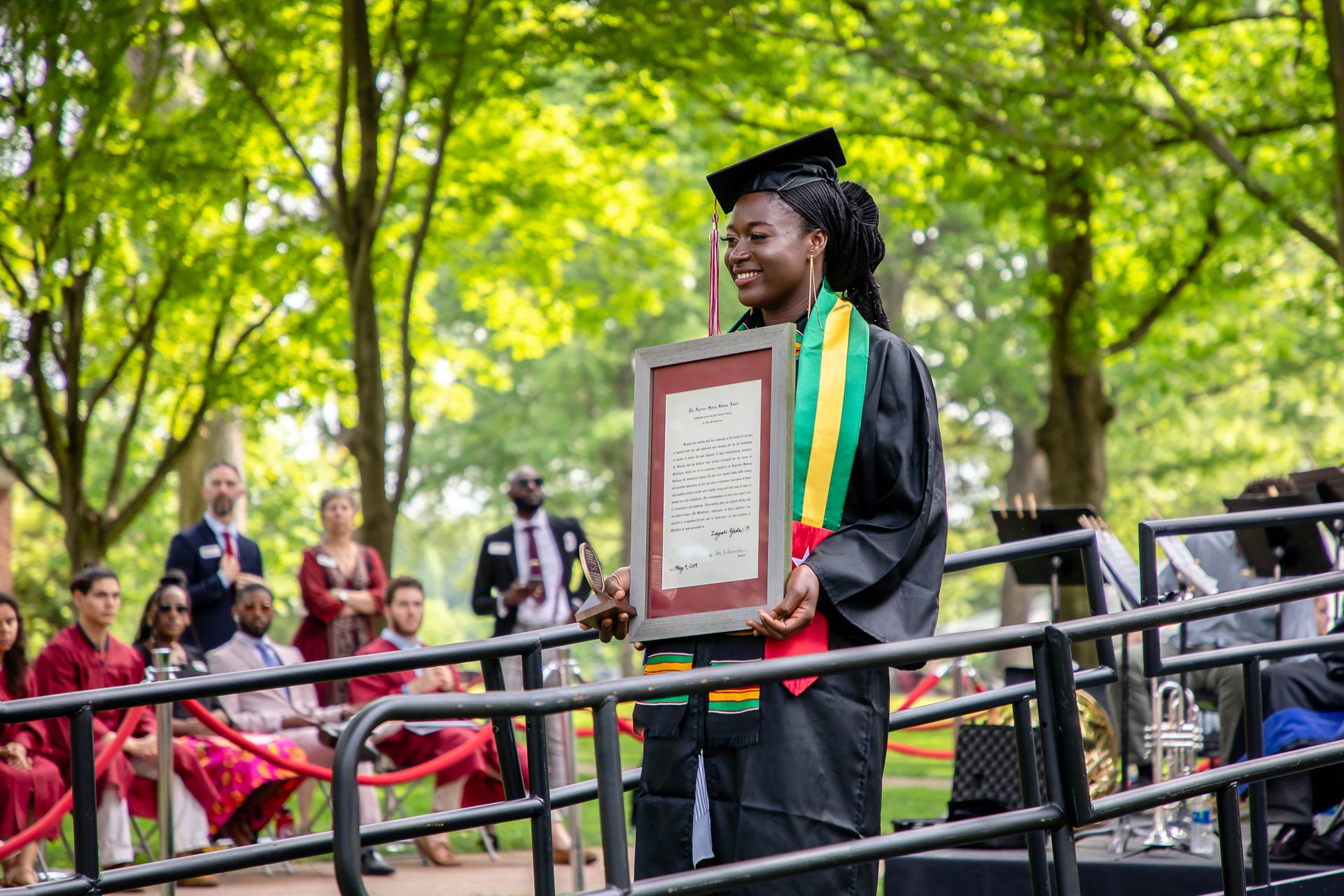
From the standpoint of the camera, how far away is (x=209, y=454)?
16.5m

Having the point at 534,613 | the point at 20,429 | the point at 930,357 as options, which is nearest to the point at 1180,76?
the point at 534,613

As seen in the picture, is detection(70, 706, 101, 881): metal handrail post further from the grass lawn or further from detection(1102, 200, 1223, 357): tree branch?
detection(1102, 200, 1223, 357): tree branch

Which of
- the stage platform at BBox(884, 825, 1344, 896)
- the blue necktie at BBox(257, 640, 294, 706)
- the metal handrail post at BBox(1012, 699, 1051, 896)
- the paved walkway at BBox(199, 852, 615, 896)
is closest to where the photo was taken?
the metal handrail post at BBox(1012, 699, 1051, 896)

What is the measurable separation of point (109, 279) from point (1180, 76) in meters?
9.48

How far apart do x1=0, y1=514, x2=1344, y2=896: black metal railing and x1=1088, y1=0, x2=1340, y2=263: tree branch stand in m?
6.58

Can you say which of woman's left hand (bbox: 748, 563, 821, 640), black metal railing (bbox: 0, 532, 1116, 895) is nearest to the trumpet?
black metal railing (bbox: 0, 532, 1116, 895)

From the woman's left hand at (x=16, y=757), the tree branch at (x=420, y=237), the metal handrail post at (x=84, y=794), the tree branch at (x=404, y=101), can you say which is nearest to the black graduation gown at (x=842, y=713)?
the metal handrail post at (x=84, y=794)

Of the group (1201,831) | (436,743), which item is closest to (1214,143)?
(1201,831)

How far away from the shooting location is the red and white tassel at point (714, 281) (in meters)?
3.40

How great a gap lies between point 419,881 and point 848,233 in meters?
5.21

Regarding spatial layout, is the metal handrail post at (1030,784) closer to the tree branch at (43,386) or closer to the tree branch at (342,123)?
the tree branch at (342,123)

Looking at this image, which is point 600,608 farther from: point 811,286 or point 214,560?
point 214,560

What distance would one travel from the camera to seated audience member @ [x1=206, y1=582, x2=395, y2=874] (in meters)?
8.52

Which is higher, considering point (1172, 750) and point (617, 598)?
point (617, 598)
